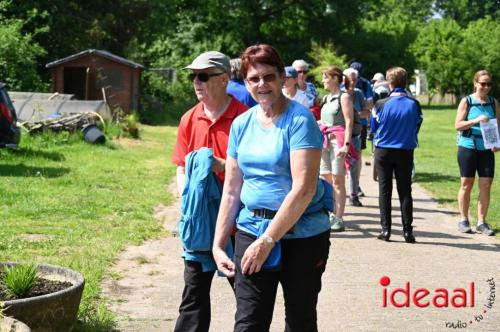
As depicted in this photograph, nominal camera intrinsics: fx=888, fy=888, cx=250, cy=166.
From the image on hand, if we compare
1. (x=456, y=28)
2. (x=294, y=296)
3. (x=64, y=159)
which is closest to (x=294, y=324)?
(x=294, y=296)

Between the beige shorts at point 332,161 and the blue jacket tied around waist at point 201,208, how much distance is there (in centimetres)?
563

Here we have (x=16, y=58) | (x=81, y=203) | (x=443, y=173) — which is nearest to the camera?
(x=81, y=203)

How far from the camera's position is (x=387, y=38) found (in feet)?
213

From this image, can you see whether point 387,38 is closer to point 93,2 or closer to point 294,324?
point 93,2

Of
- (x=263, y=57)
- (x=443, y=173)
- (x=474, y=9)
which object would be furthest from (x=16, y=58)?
(x=474, y=9)

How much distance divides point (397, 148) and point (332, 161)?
1102 mm

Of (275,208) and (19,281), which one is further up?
(275,208)

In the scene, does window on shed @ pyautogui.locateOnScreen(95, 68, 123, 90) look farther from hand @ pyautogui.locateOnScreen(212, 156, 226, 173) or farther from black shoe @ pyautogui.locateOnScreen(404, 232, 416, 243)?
hand @ pyautogui.locateOnScreen(212, 156, 226, 173)

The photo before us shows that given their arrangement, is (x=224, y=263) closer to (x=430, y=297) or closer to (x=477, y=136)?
(x=430, y=297)

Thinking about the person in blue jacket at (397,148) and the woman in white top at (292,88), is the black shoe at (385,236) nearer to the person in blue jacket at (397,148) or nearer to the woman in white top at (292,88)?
the person in blue jacket at (397,148)

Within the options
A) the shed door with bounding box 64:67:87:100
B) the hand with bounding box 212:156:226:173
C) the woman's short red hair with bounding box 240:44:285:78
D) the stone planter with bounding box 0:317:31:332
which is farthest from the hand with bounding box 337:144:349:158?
the shed door with bounding box 64:67:87:100

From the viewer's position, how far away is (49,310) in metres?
5.20

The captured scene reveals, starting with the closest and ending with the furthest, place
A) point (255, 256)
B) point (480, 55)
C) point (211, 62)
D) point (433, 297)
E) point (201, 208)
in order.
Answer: point (255, 256)
point (201, 208)
point (211, 62)
point (433, 297)
point (480, 55)

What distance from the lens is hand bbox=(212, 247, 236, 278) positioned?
4.59m
